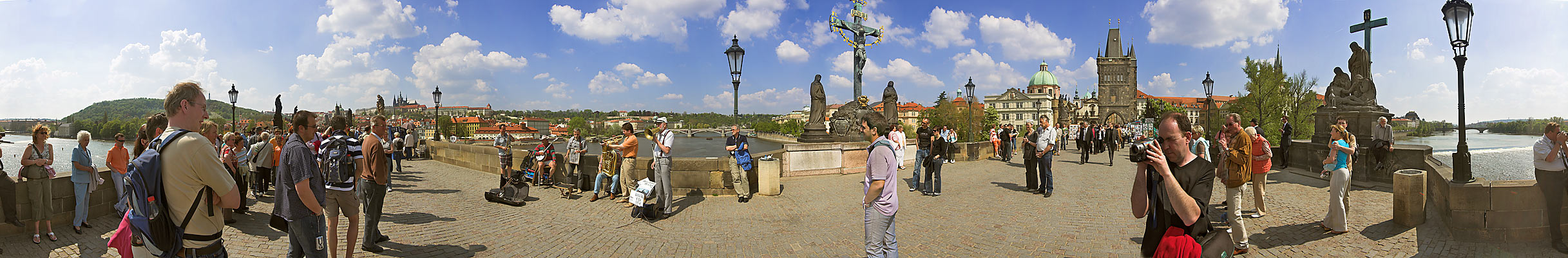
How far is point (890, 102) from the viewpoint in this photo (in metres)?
22.9

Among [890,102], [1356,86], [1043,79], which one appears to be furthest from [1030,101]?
[1356,86]

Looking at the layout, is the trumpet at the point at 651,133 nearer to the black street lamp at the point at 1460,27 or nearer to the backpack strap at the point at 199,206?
the backpack strap at the point at 199,206

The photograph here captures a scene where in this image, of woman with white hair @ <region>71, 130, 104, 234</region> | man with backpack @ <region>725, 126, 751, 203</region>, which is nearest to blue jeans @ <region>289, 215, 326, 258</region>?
woman with white hair @ <region>71, 130, 104, 234</region>

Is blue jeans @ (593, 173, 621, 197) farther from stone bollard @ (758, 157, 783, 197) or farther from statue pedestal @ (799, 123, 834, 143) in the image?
statue pedestal @ (799, 123, 834, 143)

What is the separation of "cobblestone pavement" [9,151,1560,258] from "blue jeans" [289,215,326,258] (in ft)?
3.26

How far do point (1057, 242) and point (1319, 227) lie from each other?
2884mm

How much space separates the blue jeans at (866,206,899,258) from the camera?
3.88 metres

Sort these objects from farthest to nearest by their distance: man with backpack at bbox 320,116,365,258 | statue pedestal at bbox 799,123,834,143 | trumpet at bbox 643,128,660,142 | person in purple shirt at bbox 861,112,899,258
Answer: statue pedestal at bbox 799,123,834,143 < trumpet at bbox 643,128,660,142 < man with backpack at bbox 320,116,365,258 < person in purple shirt at bbox 861,112,899,258

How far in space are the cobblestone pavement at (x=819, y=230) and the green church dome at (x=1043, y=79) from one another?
9946 cm

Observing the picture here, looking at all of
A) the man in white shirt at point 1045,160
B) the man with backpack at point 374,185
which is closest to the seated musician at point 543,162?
the man with backpack at point 374,185

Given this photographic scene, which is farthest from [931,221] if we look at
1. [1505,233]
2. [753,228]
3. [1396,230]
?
[1505,233]

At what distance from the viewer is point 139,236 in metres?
2.65

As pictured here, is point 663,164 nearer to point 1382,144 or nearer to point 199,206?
point 199,206

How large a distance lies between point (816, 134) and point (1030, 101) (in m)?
81.5
